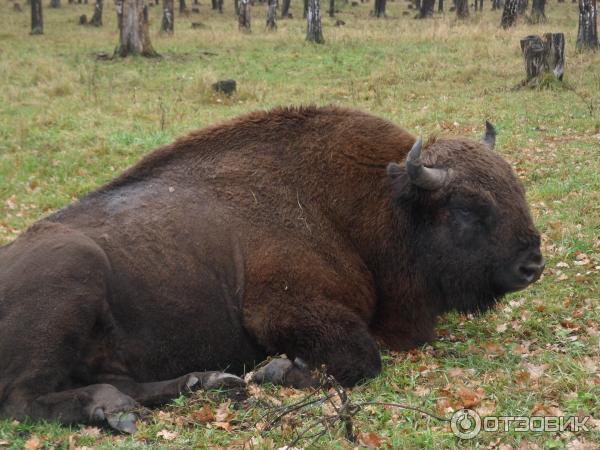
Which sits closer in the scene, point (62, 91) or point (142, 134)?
point (142, 134)

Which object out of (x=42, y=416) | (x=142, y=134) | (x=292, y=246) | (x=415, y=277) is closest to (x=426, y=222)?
(x=415, y=277)

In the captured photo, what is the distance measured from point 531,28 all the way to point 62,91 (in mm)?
17699

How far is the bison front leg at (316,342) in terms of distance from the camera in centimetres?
561

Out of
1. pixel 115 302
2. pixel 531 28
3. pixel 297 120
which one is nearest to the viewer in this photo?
pixel 115 302

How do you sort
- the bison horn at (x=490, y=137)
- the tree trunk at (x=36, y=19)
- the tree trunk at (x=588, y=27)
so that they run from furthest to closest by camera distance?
the tree trunk at (x=36, y=19)
the tree trunk at (x=588, y=27)
the bison horn at (x=490, y=137)

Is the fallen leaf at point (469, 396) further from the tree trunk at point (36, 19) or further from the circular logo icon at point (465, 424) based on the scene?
the tree trunk at point (36, 19)

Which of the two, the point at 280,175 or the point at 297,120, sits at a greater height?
the point at 297,120

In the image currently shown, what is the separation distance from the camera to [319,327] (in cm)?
566

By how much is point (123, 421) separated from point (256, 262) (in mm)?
1563

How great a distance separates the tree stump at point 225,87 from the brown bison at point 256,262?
38.5 feet

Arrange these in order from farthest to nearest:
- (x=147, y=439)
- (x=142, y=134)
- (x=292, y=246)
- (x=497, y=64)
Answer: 1. (x=497, y=64)
2. (x=142, y=134)
3. (x=292, y=246)
4. (x=147, y=439)

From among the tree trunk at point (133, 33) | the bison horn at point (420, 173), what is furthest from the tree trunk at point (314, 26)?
the bison horn at point (420, 173)

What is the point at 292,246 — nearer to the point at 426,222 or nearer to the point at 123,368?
the point at 426,222

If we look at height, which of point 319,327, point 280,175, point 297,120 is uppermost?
point 297,120
